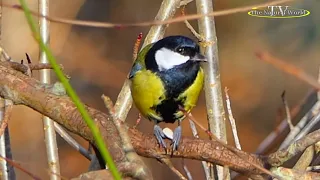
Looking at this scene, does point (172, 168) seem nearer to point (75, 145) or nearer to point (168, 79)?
point (75, 145)

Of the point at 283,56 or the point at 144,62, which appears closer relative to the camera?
the point at 144,62

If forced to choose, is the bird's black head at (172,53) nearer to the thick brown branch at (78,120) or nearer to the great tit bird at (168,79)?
the great tit bird at (168,79)

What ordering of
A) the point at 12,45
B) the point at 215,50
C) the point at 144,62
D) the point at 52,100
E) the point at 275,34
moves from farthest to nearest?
the point at 275,34
the point at 12,45
the point at 144,62
the point at 215,50
the point at 52,100

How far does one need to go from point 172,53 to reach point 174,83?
71mm

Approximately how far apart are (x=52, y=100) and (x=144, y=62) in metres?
0.49

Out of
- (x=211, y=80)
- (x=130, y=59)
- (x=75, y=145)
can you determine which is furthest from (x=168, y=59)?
(x=130, y=59)

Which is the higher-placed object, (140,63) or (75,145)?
(140,63)

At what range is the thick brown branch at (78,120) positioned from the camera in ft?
2.94

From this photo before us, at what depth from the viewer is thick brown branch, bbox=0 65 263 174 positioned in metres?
0.90

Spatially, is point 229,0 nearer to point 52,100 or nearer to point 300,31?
point 300,31

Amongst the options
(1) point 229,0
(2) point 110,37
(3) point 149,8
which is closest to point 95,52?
(2) point 110,37

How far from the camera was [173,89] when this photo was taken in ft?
4.52

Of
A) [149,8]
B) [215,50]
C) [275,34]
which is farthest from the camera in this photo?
[149,8]

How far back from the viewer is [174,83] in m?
1.39
